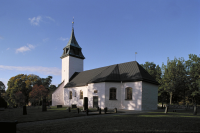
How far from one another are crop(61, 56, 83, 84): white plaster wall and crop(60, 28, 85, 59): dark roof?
3.28 ft

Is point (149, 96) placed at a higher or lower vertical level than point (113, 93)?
lower

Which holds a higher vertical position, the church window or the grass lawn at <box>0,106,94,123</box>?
the church window

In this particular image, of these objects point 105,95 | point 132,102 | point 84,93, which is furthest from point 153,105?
point 84,93

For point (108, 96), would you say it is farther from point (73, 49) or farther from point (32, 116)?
point (73, 49)

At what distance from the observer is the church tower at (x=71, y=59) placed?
35338 millimetres

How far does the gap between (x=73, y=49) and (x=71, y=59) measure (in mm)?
2846

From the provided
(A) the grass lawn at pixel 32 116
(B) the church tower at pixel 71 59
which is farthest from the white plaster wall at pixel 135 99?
(B) the church tower at pixel 71 59

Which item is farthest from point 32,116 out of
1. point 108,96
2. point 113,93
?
point 113,93

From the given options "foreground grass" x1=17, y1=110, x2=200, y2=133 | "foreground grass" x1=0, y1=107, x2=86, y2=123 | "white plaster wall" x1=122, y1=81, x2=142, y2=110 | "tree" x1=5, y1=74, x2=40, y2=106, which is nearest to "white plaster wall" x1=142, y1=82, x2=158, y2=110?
"white plaster wall" x1=122, y1=81, x2=142, y2=110

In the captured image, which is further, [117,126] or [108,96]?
[108,96]

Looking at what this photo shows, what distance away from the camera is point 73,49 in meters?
36.5

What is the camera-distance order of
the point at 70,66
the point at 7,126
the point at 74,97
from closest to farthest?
the point at 7,126 < the point at 74,97 < the point at 70,66

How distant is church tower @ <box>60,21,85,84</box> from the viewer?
35338 millimetres

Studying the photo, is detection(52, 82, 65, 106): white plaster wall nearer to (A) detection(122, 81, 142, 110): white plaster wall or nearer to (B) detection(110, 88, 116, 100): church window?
(B) detection(110, 88, 116, 100): church window
